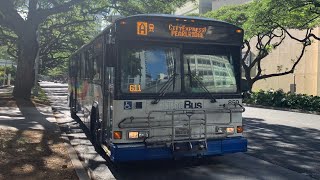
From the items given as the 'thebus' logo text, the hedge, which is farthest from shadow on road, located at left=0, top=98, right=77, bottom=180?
the hedge

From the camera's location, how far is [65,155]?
29.6 feet

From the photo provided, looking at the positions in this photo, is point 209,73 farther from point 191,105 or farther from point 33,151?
point 33,151

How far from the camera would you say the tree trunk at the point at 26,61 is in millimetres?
23531

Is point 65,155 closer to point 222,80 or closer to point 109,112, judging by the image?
point 109,112

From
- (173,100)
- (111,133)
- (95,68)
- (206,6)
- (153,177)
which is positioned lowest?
(153,177)

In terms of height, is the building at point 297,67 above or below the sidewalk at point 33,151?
above

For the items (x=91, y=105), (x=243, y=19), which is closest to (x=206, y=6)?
(x=243, y=19)

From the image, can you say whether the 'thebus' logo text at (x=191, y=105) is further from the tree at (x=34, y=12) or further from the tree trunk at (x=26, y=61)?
the tree trunk at (x=26, y=61)

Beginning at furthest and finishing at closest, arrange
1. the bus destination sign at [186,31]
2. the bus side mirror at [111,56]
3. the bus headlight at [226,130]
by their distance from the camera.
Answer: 1. the bus headlight at [226,130]
2. the bus destination sign at [186,31]
3. the bus side mirror at [111,56]

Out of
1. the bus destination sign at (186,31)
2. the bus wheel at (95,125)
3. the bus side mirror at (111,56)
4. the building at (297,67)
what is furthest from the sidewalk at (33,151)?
the building at (297,67)

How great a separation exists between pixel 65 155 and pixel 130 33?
11.1 ft

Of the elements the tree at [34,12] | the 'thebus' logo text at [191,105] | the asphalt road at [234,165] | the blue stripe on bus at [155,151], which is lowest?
the asphalt road at [234,165]

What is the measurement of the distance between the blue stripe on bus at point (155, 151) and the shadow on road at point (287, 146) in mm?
1562

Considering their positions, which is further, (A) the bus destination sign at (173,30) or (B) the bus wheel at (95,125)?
(B) the bus wheel at (95,125)
